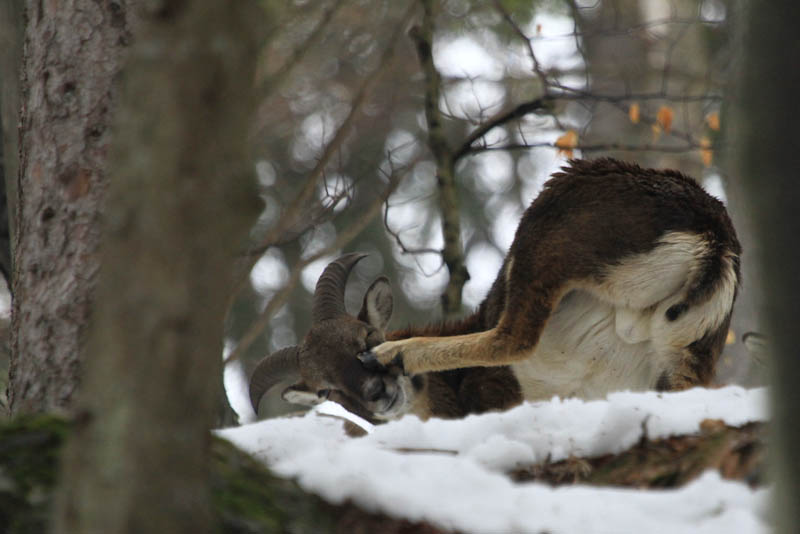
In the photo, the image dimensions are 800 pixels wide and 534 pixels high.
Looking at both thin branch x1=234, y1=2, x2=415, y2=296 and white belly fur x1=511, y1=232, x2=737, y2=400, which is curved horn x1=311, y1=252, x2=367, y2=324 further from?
white belly fur x1=511, y1=232, x2=737, y2=400

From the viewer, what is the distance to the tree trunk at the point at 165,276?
1933 mm

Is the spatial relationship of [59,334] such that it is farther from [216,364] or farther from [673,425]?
[673,425]

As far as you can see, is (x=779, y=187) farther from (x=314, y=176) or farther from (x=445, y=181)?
(x=314, y=176)

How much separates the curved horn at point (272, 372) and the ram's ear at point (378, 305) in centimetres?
62

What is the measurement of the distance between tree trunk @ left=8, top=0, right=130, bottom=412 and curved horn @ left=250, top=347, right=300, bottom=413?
2926 millimetres

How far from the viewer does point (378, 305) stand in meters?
7.21

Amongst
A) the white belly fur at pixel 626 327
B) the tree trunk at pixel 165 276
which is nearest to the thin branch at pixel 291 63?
the white belly fur at pixel 626 327

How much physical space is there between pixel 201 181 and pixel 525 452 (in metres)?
1.81

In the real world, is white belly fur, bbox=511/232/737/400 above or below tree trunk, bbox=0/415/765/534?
above

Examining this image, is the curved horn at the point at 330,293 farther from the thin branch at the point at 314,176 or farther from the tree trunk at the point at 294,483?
the tree trunk at the point at 294,483

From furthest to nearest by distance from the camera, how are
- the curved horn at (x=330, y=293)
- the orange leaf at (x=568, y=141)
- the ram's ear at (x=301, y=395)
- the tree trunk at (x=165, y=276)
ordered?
the orange leaf at (x=568, y=141) → the ram's ear at (x=301, y=395) → the curved horn at (x=330, y=293) → the tree trunk at (x=165, y=276)

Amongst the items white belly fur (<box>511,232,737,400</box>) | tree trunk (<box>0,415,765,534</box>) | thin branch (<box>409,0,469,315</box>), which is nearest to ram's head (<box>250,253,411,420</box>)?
thin branch (<box>409,0,469,315</box>)

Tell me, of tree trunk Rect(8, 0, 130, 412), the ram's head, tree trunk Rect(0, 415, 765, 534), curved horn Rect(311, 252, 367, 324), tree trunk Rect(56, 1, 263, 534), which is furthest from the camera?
curved horn Rect(311, 252, 367, 324)

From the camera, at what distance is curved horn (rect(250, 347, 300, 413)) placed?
712cm
